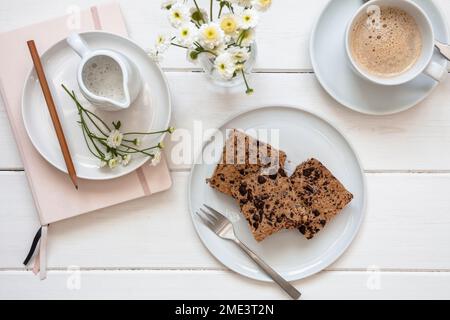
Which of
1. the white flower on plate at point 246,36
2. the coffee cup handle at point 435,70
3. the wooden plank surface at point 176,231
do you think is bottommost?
the wooden plank surface at point 176,231

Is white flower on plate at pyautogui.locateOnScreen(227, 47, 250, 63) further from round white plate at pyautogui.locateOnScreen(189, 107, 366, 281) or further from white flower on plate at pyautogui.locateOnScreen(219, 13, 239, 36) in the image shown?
round white plate at pyautogui.locateOnScreen(189, 107, 366, 281)

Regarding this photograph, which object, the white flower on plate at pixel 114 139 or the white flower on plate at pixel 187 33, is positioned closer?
the white flower on plate at pixel 187 33

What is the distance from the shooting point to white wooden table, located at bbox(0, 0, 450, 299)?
1.16 m

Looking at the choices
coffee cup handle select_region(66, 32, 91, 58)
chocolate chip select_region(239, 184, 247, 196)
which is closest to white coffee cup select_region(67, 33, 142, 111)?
coffee cup handle select_region(66, 32, 91, 58)

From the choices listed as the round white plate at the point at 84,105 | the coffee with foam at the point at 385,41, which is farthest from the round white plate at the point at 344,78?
the round white plate at the point at 84,105

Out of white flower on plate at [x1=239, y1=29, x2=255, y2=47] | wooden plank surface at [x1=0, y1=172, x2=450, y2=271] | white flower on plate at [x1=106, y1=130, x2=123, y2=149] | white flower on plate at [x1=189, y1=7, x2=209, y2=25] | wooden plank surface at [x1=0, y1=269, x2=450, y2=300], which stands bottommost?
wooden plank surface at [x1=0, y1=269, x2=450, y2=300]

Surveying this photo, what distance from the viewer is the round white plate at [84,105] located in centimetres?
111

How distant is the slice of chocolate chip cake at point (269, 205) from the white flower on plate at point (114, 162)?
11.6 inches

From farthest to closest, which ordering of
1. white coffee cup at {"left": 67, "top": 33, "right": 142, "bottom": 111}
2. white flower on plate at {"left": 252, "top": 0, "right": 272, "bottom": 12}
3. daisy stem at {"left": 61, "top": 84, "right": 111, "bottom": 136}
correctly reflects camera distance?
1. daisy stem at {"left": 61, "top": 84, "right": 111, "bottom": 136}
2. white coffee cup at {"left": 67, "top": 33, "right": 142, "bottom": 111}
3. white flower on plate at {"left": 252, "top": 0, "right": 272, "bottom": 12}

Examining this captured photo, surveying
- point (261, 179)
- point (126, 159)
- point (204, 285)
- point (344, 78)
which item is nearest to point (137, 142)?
point (126, 159)

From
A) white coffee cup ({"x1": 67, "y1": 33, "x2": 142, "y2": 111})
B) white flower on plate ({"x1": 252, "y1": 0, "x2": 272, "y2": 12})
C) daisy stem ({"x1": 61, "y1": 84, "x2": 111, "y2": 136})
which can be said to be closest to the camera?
white flower on plate ({"x1": 252, "y1": 0, "x2": 272, "y2": 12})

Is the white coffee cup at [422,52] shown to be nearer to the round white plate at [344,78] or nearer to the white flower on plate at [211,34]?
the round white plate at [344,78]

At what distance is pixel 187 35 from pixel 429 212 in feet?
2.46

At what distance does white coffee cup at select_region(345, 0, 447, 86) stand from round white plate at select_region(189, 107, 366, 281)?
0.16 meters
